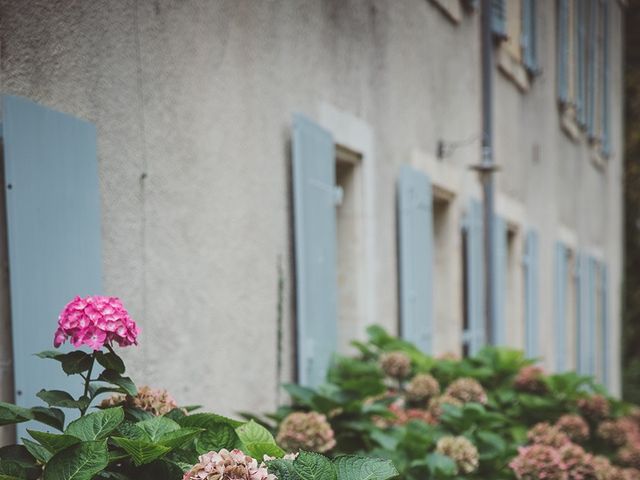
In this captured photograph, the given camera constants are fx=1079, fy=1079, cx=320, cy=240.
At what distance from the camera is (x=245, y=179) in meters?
4.60

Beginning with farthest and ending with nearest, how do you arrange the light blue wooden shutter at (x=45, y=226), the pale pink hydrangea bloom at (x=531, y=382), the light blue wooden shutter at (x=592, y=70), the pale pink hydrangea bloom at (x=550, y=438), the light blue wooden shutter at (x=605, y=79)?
the light blue wooden shutter at (x=605, y=79)
the light blue wooden shutter at (x=592, y=70)
the pale pink hydrangea bloom at (x=531, y=382)
the pale pink hydrangea bloom at (x=550, y=438)
the light blue wooden shutter at (x=45, y=226)

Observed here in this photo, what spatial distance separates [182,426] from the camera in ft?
8.54

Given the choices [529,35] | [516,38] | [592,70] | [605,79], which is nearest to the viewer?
[516,38]

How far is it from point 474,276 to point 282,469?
6.49m

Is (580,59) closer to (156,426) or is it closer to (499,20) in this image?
(499,20)

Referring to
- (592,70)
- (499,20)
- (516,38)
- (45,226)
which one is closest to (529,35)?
(516,38)

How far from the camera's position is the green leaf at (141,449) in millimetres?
2262

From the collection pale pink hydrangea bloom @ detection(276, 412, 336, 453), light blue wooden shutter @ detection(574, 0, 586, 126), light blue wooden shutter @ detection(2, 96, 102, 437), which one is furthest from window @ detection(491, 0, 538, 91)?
light blue wooden shutter @ detection(2, 96, 102, 437)

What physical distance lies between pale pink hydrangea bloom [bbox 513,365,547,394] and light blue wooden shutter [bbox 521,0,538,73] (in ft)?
18.4

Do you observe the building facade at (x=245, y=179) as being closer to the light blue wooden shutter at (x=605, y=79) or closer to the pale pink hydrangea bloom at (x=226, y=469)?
the pale pink hydrangea bloom at (x=226, y=469)

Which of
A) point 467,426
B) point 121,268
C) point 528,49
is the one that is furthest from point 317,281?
point 528,49

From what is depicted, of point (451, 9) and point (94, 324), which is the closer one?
point (94, 324)

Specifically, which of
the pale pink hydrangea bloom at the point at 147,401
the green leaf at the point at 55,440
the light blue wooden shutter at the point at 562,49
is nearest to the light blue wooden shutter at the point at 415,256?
the pale pink hydrangea bloom at the point at 147,401

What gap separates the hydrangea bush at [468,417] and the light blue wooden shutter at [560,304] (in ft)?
21.8
